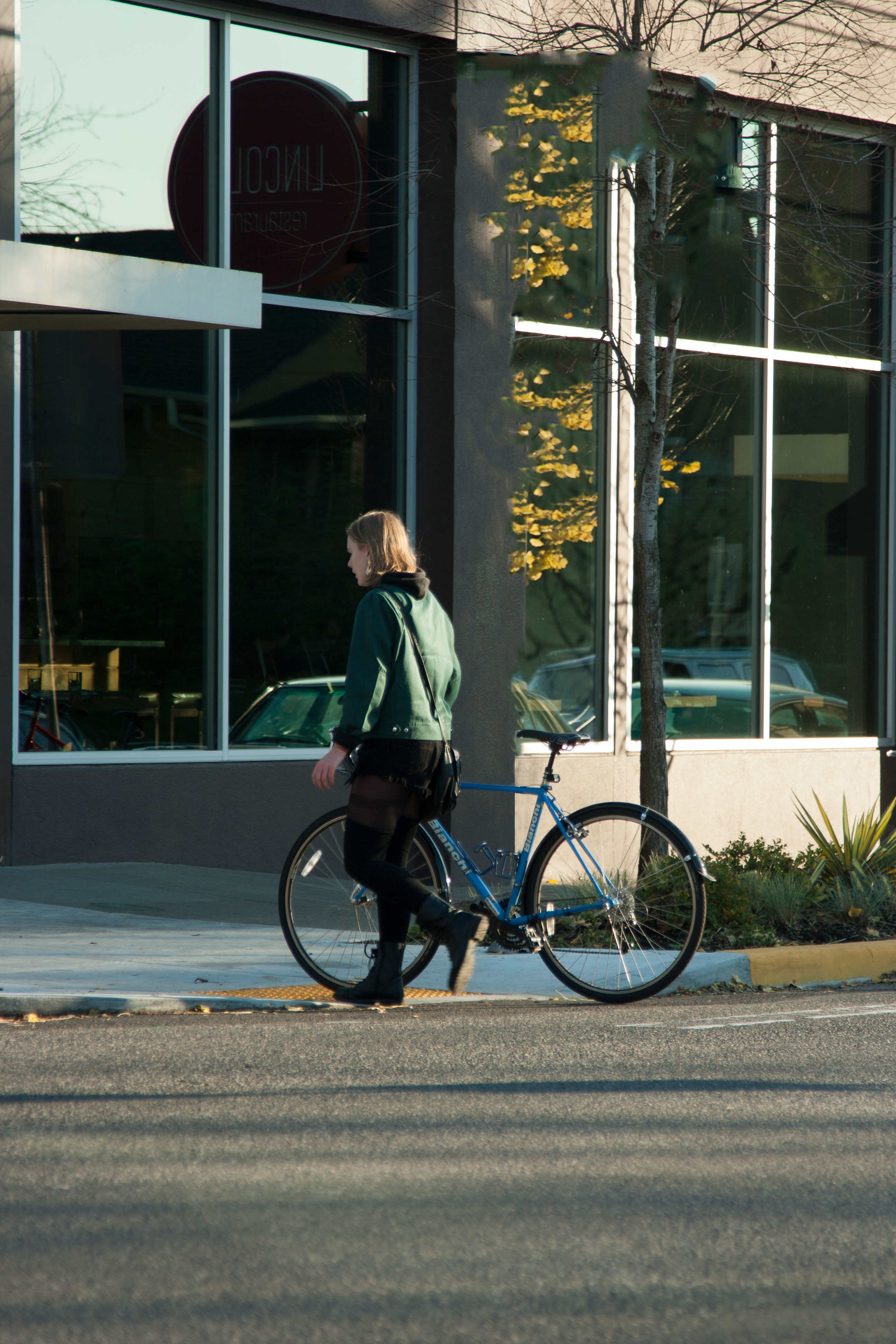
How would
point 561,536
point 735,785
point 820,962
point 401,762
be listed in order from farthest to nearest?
1. point 735,785
2. point 561,536
3. point 820,962
4. point 401,762

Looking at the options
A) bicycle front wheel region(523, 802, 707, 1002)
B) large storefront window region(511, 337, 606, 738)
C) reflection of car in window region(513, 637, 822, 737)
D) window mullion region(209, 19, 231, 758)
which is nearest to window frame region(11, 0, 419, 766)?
window mullion region(209, 19, 231, 758)

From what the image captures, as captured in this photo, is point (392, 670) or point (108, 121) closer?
point (392, 670)

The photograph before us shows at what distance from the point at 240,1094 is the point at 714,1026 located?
2.20 meters

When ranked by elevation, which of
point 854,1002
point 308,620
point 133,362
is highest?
point 133,362

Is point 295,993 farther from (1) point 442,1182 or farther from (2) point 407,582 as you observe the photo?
(1) point 442,1182

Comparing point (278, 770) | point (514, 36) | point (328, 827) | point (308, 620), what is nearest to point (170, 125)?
point (514, 36)

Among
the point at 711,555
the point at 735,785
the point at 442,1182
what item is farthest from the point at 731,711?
the point at 442,1182

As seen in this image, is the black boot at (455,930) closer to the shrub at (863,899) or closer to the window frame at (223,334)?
the shrub at (863,899)

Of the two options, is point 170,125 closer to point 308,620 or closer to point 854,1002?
point 308,620

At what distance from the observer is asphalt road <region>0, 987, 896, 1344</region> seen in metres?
3.42

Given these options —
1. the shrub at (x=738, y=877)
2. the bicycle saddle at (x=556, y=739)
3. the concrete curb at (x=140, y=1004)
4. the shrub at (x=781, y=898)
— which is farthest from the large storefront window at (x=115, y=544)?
the bicycle saddle at (x=556, y=739)

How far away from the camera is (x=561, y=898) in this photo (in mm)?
6766

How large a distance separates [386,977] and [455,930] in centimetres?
46

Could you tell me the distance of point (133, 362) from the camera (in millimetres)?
11148
